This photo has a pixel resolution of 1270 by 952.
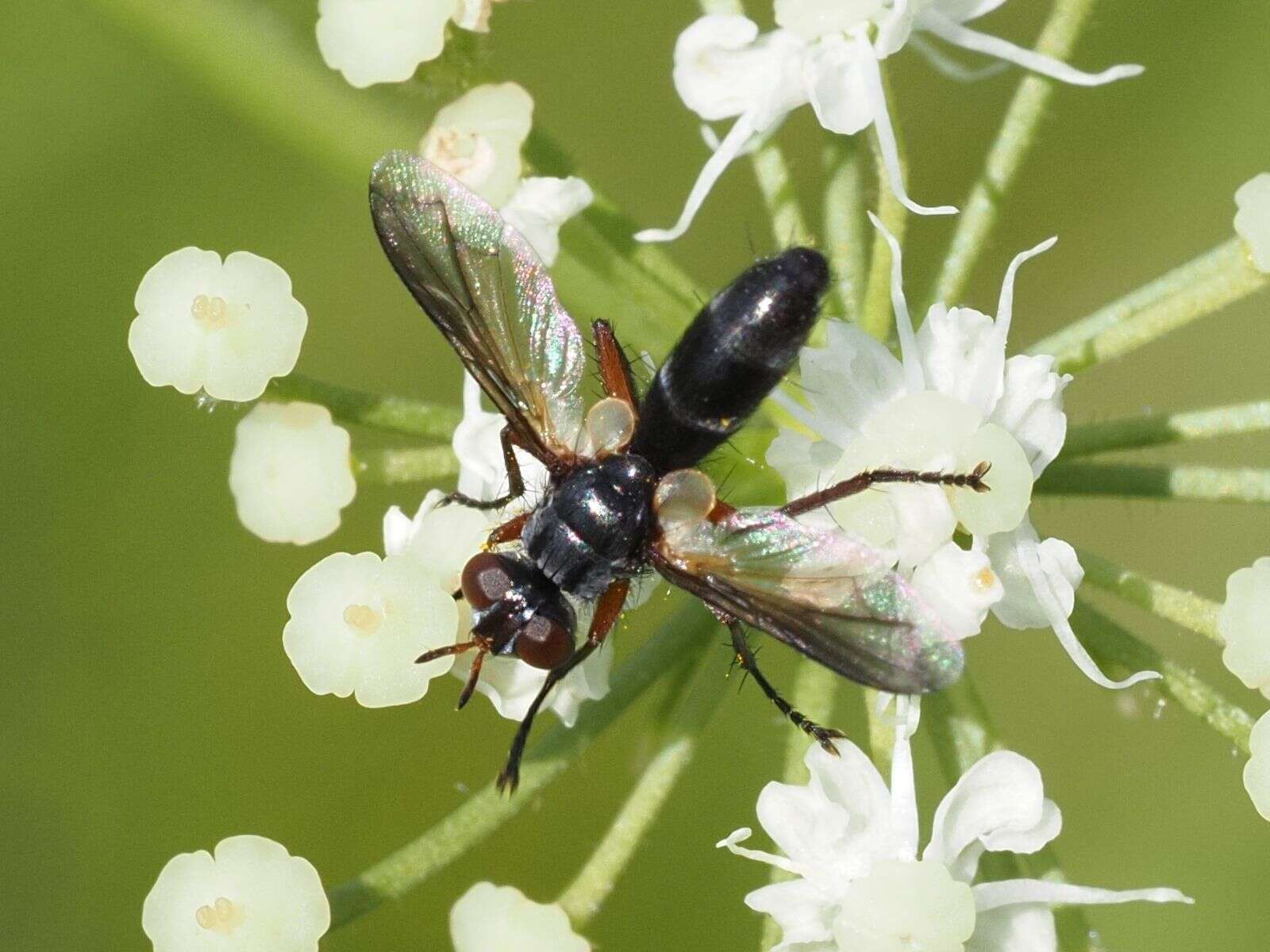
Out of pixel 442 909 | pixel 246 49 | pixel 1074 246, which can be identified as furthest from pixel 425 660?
pixel 1074 246

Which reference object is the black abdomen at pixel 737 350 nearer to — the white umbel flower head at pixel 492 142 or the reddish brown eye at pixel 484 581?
the reddish brown eye at pixel 484 581

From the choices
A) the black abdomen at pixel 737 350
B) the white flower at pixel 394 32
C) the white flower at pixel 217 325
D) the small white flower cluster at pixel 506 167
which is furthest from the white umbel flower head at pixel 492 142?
the black abdomen at pixel 737 350

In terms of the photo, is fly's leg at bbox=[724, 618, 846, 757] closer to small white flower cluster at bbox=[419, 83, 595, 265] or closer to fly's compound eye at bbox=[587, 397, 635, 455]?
fly's compound eye at bbox=[587, 397, 635, 455]

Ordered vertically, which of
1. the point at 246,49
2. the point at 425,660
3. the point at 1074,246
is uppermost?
the point at 246,49

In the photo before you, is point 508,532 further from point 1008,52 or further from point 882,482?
point 1008,52

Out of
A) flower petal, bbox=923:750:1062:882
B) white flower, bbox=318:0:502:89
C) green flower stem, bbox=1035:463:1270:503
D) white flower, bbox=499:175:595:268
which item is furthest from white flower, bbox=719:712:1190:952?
white flower, bbox=318:0:502:89

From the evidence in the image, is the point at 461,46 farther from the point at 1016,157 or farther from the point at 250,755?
the point at 250,755
